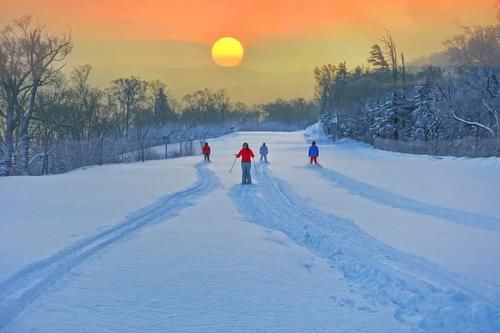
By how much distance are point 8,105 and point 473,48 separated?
132ft

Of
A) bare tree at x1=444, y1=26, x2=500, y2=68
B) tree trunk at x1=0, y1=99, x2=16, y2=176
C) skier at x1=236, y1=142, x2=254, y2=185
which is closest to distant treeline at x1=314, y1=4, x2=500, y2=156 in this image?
bare tree at x1=444, y1=26, x2=500, y2=68

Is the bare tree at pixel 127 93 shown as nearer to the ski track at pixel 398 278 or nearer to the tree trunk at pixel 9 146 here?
the tree trunk at pixel 9 146

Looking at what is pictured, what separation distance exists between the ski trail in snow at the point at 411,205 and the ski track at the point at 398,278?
2.78 meters

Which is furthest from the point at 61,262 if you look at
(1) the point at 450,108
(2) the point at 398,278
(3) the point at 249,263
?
(1) the point at 450,108

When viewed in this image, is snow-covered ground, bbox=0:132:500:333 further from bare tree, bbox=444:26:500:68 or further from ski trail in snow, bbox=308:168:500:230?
bare tree, bbox=444:26:500:68

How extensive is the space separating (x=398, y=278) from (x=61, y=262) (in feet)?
16.3

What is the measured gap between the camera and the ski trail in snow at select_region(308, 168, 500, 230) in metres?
12.1

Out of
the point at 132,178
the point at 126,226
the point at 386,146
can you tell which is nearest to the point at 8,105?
the point at 132,178

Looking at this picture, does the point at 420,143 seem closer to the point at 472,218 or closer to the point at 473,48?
the point at 473,48

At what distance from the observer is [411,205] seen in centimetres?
1517

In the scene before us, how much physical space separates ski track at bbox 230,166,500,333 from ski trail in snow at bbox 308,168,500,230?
2782mm

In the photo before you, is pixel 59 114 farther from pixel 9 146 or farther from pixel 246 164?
pixel 246 164

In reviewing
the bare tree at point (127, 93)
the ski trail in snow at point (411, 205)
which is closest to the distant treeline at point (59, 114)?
the bare tree at point (127, 93)

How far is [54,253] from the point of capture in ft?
27.8
